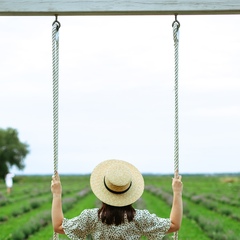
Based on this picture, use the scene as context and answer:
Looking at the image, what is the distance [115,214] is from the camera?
115 inches

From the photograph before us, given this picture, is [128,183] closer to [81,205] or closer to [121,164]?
[121,164]

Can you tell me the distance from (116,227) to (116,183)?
0.71 feet

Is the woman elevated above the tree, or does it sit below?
below

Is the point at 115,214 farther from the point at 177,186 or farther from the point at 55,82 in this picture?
the point at 55,82

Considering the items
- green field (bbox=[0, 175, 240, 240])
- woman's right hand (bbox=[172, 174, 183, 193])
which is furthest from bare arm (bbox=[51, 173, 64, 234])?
green field (bbox=[0, 175, 240, 240])

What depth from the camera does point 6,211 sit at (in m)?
15.1

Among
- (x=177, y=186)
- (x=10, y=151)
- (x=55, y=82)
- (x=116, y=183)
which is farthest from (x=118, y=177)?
(x=10, y=151)

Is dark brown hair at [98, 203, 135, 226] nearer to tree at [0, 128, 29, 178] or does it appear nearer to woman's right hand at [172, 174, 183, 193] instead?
woman's right hand at [172, 174, 183, 193]

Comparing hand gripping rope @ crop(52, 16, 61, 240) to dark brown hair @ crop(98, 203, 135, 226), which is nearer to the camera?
dark brown hair @ crop(98, 203, 135, 226)

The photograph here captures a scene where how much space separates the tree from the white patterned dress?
3919 cm

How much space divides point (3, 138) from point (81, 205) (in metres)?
28.4
